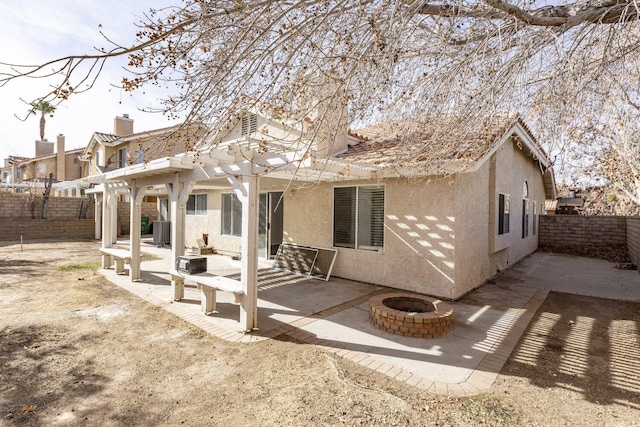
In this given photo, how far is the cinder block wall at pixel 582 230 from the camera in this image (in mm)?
Result: 15469

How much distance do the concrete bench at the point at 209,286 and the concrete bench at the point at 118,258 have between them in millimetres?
2630

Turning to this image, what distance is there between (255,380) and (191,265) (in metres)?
3.25

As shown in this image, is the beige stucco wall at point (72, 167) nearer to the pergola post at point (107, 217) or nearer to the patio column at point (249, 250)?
the pergola post at point (107, 217)

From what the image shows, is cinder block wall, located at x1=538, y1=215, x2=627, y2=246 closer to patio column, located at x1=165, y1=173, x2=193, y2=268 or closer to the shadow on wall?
the shadow on wall

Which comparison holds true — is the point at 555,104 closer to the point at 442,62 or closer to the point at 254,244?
the point at 442,62

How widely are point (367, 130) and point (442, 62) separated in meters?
6.85

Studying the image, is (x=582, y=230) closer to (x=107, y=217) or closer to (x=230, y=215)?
(x=230, y=215)

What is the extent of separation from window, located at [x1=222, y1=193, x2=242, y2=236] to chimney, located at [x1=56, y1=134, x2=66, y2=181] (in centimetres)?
2970

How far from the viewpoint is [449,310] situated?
5.29 metres

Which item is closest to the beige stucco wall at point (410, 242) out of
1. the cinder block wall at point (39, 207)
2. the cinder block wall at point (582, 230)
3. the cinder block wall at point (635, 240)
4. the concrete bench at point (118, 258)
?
the concrete bench at point (118, 258)

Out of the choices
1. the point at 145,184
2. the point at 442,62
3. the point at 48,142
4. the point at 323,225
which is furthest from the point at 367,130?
the point at 48,142

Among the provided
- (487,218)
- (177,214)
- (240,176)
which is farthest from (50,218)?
(487,218)

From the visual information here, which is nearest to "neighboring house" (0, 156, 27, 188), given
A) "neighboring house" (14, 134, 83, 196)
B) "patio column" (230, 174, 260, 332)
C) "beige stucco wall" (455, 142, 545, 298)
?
"neighboring house" (14, 134, 83, 196)

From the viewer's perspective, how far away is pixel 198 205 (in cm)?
1403
